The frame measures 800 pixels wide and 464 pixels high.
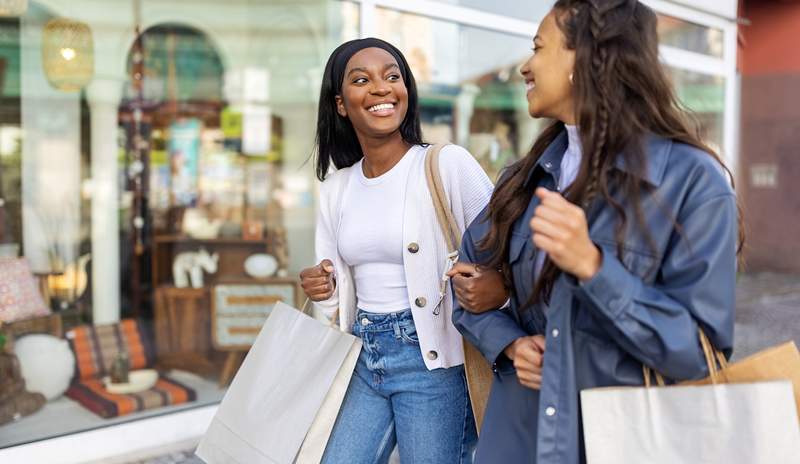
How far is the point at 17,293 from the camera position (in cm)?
488

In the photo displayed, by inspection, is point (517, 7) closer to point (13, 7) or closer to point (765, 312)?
point (13, 7)

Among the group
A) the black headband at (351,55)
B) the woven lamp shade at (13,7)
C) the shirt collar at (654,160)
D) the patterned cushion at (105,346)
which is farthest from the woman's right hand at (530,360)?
the woven lamp shade at (13,7)

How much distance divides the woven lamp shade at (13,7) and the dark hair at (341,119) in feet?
13.6

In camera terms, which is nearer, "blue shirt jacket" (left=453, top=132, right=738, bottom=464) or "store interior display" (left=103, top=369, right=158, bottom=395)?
"blue shirt jacket" (left=453, top=132, right=738, bottom=464)

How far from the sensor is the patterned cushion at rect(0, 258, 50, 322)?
15.7ft

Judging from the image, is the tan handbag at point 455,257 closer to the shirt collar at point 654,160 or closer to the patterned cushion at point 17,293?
the shirt collar at point 654,160

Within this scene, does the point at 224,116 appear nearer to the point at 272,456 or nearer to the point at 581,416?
the point at 272,456

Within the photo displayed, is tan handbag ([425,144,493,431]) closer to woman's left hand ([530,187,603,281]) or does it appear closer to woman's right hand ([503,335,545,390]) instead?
woman's right hand ([503,335,545,390])

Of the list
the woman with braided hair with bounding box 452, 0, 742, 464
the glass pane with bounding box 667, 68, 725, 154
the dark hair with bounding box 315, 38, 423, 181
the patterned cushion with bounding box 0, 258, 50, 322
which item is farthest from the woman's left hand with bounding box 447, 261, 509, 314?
the glass pane with bounding box 667, 68, 725, 154

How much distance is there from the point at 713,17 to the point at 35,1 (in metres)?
6.21

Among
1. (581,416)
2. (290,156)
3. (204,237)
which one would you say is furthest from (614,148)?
(290,156)

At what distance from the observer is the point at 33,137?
20.8 feet

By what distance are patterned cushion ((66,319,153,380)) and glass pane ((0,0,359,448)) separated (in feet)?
0.04

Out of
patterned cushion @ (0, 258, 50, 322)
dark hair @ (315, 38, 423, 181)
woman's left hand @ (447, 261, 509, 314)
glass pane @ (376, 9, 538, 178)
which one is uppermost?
glass pane @ (376, 9, 538, 178)
